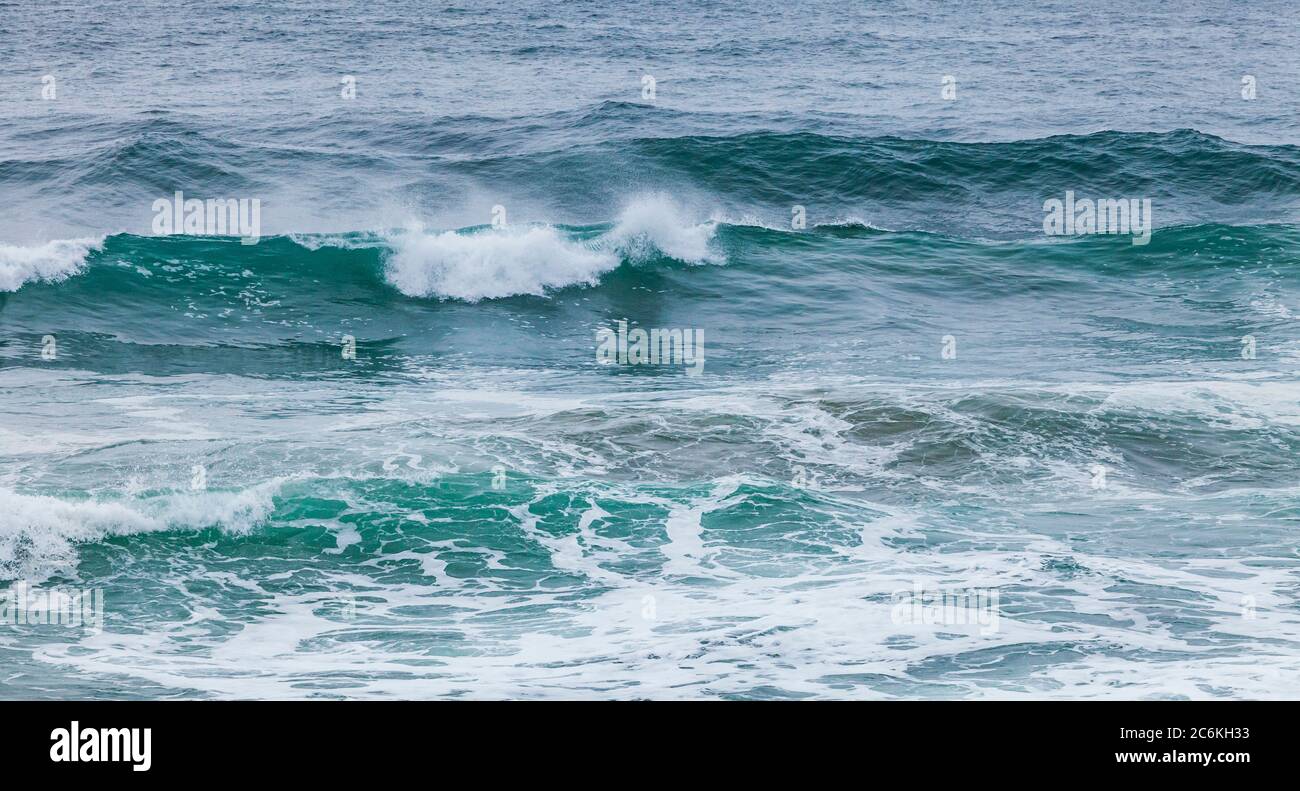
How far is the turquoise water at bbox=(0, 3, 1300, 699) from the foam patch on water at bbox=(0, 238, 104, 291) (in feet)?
0.24

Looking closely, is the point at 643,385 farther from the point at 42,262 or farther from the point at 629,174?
the point at 629,174

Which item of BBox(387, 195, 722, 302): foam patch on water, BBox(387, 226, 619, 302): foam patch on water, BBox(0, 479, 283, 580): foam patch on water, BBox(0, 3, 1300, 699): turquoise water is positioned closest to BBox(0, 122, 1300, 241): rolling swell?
BBox(0, 3, 1300, 699): turquoise water

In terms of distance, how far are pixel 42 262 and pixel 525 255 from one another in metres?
7.20

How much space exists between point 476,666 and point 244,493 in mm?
3797

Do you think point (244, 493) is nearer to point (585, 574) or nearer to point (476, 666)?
point (585, 574)

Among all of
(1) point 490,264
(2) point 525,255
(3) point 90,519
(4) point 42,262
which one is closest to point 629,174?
(2) point 525,255

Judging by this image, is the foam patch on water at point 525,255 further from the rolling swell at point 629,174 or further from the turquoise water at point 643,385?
the rolling swell at point 629,174

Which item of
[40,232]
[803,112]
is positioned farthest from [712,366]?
[803,112]

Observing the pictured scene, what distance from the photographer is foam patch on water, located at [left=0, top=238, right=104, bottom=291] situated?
19.1 m

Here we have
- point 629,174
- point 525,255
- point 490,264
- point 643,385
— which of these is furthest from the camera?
point 629,174

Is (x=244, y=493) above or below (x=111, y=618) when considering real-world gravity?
above

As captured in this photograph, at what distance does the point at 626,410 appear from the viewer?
14016mm

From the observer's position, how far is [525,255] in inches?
822

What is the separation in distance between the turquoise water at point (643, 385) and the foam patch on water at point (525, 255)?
71 mm
